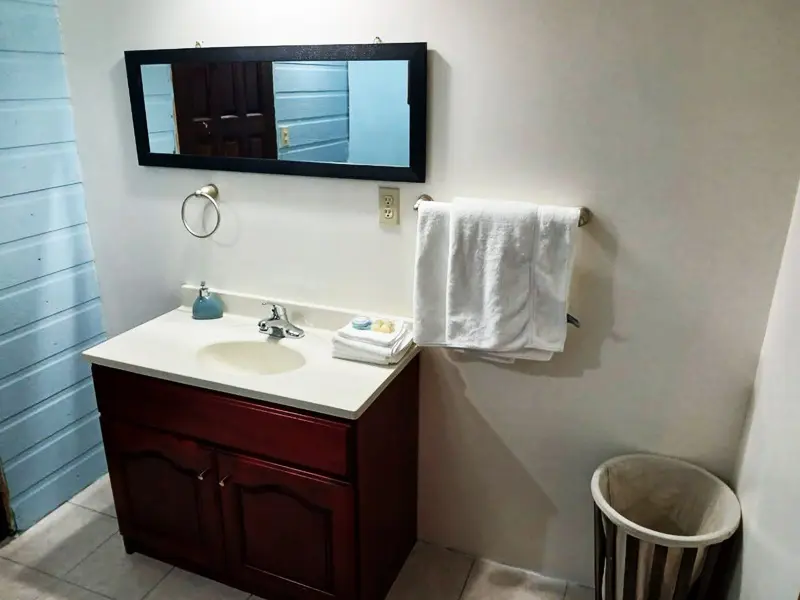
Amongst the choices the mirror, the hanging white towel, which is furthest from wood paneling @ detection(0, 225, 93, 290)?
the hanging white towel

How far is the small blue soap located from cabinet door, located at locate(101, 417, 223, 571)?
538 mm

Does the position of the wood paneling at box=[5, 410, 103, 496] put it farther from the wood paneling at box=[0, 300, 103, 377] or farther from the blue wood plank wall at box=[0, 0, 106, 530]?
the wood paneling at box=[0, 300, 103, 377]

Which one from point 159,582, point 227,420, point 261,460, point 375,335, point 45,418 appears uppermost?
point 375,335

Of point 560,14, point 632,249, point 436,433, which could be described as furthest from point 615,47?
point 436,433

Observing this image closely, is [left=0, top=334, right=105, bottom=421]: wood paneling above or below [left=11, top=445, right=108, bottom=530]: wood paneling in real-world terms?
above

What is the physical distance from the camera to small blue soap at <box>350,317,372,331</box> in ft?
5.98

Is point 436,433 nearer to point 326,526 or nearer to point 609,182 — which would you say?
point 326,526

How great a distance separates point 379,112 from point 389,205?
0.84 feet

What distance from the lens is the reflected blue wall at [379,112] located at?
1690 millimetres

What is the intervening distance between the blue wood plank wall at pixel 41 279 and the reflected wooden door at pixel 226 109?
459 mm

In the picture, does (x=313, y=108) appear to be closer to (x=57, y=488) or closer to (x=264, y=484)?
(x=264, y=484)

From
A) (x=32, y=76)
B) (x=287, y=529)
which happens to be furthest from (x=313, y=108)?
(x=287, y=529)

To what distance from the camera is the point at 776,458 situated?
4.47 ft

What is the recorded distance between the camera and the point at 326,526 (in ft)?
5.59
